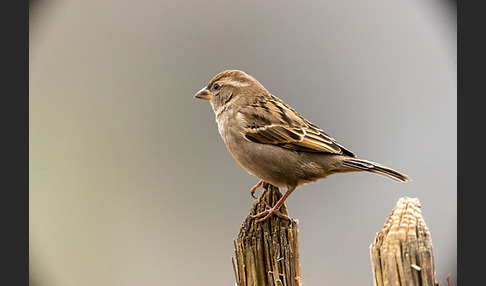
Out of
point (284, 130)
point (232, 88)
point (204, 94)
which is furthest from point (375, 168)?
point (204, 94)

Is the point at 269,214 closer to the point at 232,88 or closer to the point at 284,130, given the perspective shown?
the point at 284,130

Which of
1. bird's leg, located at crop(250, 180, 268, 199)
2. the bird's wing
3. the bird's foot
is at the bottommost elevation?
the bird's foot

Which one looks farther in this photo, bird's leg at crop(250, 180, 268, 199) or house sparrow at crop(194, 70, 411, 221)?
bird's leg at crop(250, 180, 268, 199)

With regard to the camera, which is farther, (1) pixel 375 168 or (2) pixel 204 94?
(2) pixel 204 94

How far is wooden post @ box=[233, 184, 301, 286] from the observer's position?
11.9 feet

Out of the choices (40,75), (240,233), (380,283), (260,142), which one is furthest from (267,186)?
(40,75)

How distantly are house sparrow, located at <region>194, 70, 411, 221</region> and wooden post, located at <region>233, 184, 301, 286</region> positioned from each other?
58 centimetres

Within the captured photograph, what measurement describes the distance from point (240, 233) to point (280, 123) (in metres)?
1.43

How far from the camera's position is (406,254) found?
3.00 metres

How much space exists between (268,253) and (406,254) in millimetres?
1055

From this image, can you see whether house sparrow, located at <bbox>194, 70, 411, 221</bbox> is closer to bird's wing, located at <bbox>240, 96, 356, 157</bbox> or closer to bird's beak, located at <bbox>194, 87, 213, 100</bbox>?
bird's wing, located at <bbox>240, 96, 356, 157</bbox>

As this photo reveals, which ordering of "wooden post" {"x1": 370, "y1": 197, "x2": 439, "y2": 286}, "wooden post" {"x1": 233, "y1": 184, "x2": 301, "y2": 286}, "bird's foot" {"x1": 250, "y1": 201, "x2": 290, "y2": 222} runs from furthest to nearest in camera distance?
1. "bird's foot" {"x1": 250, "y1": 201, "x2": 290, "y2": 222}
2. "wooden post" {"x1": 233, "y1": 184, "x2": 301, "y2": 286}
3. "wooden post" {"x1": 370, "y1": 197, "x2": 439, "y2": 286}

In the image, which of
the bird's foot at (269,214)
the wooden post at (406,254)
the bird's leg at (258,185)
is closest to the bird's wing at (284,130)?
the bird's leg at (258,185)

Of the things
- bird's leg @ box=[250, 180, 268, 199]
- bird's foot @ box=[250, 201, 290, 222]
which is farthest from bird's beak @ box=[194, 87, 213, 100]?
bird's foot @ box=[250, 201, 290, 222]
